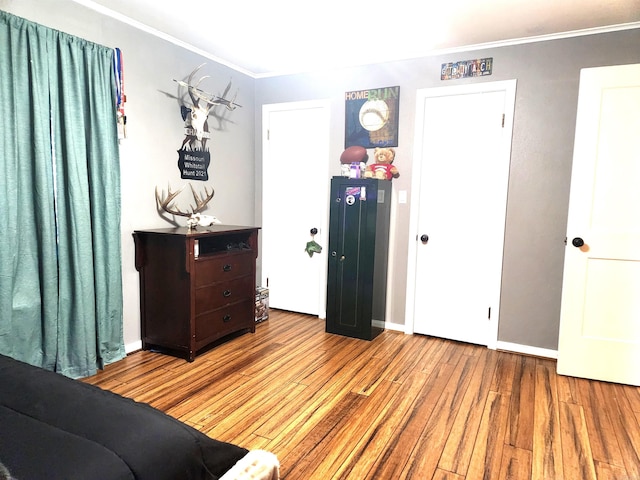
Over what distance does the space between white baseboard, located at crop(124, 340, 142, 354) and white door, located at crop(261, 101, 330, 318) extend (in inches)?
60.6

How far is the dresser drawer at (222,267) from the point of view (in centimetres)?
302

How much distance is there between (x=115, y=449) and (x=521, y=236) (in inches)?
123

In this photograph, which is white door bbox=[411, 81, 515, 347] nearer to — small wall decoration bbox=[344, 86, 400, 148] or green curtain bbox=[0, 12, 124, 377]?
small wall decoration bbox=[344, 86, 400, 148]

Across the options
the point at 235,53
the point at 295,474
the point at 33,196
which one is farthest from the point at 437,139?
the point at 33,196

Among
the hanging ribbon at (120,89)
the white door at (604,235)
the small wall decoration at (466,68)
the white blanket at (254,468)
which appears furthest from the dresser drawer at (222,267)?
the white door at (604,235)

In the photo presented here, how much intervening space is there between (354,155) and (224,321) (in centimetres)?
186

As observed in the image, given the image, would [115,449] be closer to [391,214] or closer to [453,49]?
[391,214]

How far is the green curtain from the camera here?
2.30m

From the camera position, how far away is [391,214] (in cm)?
372

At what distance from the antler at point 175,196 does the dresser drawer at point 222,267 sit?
1.84 feet

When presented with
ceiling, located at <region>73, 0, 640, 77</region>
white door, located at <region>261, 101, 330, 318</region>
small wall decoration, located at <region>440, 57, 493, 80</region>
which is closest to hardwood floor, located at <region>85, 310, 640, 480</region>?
white door, located at <region>261, 101, 330, 318</region>

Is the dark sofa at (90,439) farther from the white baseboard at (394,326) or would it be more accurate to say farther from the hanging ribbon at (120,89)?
the white baseboard at (394,326)

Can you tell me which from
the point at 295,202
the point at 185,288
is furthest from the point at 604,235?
the point at 185,288

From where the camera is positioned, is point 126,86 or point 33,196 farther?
point 126,86
